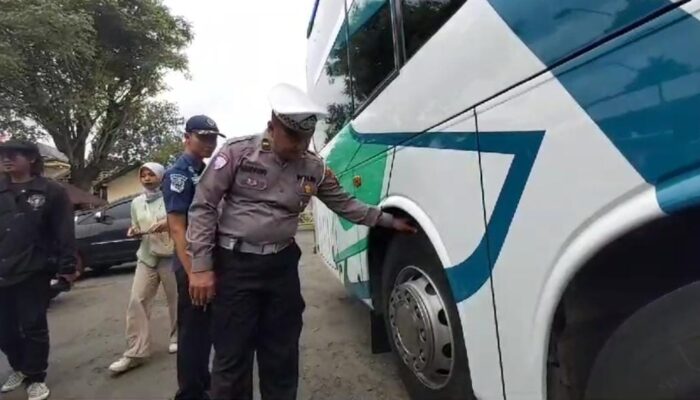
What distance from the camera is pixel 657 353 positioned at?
3.73 ft

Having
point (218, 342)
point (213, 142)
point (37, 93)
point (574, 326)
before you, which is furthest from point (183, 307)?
point (37, 93)

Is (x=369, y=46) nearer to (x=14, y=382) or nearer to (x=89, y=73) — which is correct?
(x=14, y=382)

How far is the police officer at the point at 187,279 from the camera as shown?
2.74m

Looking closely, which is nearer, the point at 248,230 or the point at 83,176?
the point at 248,230

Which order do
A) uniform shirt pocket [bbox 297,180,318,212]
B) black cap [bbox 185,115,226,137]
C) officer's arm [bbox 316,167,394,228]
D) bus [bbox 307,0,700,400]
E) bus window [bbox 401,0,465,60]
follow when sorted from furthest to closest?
black cap [bbox 185,115,226,137] → officer's arm [bbox 316,167,394,228] → uniform shirt pocket [bbox 297,180,318,212] → bus window [bbox 401,0,465,60] → bus [bbox 307,0,700,400]

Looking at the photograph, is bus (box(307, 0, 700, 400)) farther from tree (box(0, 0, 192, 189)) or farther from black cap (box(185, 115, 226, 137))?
tree (box(0, 0, 192, 189))

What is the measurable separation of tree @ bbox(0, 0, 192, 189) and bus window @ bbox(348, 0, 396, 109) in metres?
15.8

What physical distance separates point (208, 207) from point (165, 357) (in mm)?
2552

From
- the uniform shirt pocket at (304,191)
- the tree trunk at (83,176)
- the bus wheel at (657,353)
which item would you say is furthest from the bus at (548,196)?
the tree trunk at (83,176)

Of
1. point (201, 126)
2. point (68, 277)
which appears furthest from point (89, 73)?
point (201, 126)

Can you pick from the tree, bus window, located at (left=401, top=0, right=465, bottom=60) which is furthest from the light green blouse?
the tree

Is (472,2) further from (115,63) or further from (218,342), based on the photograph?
(115,63)

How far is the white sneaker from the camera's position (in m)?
3.88

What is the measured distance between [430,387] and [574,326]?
1.04 m
